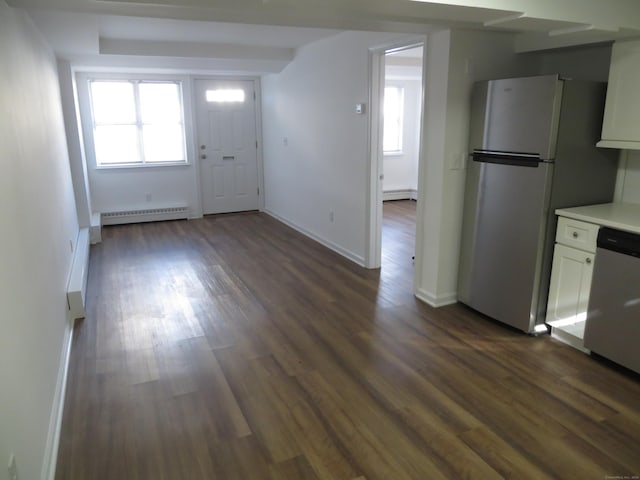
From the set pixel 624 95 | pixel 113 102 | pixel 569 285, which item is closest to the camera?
pixel 624 95

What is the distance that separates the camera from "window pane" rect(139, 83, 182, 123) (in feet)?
22.2

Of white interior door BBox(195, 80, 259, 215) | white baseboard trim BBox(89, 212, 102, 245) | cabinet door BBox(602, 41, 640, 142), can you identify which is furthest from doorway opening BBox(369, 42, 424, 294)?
white baseboard trim BBox(89, 212, 102, 245)

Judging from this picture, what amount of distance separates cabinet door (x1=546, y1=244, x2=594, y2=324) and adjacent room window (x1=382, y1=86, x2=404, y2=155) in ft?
17.8

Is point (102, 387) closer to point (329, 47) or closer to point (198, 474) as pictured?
point (198, 474)

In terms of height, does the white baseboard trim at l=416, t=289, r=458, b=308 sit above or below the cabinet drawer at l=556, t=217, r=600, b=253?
below

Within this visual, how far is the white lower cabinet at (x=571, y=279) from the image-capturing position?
2.95 meters

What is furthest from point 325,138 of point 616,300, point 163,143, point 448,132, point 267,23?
point 616,300

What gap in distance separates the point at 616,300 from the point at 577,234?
18.4 inches

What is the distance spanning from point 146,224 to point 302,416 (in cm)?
520

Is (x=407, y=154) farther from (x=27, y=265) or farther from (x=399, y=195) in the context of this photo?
(x=27, y=265)

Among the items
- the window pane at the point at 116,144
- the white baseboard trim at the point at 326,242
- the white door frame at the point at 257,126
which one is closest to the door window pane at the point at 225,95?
the white door frame at the point at 257,126

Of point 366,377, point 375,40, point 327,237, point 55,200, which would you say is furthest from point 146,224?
point 366,377

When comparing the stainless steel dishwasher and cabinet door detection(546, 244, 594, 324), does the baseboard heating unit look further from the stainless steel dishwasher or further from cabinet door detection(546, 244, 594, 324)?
the stainless steel dishwasher

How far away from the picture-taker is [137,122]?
6.76 m
